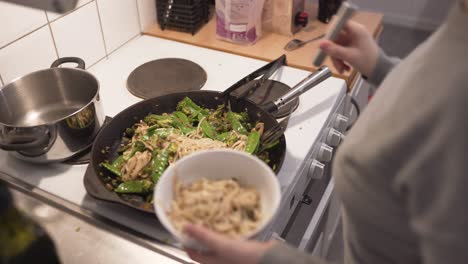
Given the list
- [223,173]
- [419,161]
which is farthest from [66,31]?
[419,161]

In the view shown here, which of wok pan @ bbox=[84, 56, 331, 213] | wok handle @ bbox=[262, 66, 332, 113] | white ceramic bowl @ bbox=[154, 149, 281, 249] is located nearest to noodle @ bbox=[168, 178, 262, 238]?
white ceramic bowl @ bbox=[154, 149, 281, 249]

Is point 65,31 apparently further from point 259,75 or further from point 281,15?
point 281,15

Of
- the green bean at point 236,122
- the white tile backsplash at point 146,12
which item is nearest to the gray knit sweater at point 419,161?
the green bean at point 236,122

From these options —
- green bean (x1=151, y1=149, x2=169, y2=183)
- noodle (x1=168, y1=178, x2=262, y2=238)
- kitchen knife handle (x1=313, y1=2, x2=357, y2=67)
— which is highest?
kitchen knife handle (x1=313, y1=2, x2=357, y2=67)

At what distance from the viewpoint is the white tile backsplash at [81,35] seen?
3.47ft

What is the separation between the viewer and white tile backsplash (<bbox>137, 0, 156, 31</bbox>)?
1327 mm

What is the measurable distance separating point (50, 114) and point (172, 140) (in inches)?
12.5

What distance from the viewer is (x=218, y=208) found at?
549 millimetres

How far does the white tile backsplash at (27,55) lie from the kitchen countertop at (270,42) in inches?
15.2

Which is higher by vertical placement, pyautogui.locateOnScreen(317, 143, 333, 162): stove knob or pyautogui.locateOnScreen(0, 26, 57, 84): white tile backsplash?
pyautogui.locateOnScreen(0, 26, 57, 84): white tile backsplash

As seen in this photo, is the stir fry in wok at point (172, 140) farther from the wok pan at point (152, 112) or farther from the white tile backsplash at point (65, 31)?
the white tile backsplash at point (65, 31)

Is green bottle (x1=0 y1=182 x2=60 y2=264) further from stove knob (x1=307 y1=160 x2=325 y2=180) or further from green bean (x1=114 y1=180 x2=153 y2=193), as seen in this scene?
stove knob (x1=307 y1=160 x2=325 y2=180)

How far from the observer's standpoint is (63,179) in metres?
0.82

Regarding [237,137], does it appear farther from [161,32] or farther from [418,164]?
[161,32]
